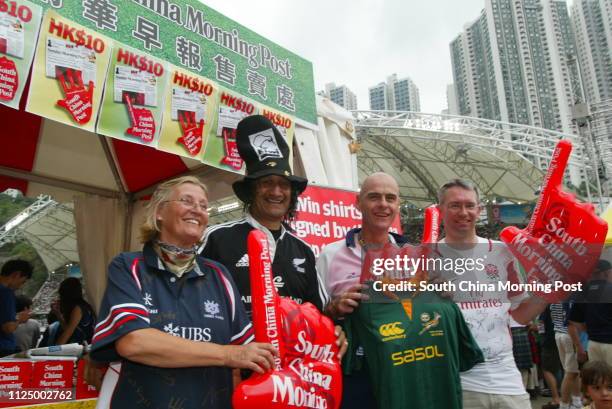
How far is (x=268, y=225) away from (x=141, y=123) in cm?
119

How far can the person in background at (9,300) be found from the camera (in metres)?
3.21

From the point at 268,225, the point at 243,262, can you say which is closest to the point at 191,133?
the point at 268,225

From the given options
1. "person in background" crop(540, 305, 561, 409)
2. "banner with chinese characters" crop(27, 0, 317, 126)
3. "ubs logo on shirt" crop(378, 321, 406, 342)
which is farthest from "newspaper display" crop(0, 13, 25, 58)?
"person in background" crop(540, 305, 561, 409)

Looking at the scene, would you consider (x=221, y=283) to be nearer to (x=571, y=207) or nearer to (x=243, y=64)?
(x=571, y=207)

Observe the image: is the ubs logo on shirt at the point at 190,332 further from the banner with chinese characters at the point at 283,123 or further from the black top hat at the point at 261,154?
the banner with chinese characters at the point at 283,123

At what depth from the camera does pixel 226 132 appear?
3102 millimetres

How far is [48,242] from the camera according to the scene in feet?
49.9

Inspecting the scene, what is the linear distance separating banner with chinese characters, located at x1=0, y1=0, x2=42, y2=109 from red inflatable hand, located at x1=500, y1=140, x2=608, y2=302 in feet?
7.43

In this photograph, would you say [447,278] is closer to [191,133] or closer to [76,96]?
[191,133]

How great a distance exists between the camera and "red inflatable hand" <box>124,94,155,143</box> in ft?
8.60

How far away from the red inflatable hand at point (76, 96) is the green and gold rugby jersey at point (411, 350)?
5.77 ft

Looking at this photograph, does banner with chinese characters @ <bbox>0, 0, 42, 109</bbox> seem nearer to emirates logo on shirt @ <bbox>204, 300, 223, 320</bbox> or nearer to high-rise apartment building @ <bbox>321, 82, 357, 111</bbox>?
emirates logo on shirt @ <bbox>204, 300, 223, 320</bbox>

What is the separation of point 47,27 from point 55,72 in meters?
0.21

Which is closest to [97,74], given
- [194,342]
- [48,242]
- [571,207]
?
[194,342]
